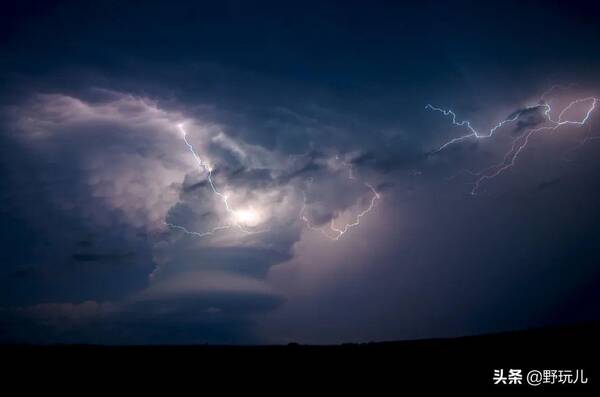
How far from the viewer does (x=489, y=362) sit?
392 inches

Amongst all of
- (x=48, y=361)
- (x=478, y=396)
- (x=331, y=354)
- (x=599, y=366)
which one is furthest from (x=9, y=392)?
(x=599, y=366)

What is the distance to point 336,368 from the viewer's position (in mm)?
10539

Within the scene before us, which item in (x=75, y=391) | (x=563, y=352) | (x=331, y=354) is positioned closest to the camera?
(x=75, y=391)

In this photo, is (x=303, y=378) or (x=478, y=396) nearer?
(x=478, y=396)

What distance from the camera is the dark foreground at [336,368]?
8.59m

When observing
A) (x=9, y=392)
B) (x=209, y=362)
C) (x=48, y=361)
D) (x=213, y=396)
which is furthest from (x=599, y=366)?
(x=48, y=361)

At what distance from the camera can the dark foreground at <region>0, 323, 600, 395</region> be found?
28.2ft

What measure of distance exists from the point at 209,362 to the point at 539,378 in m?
10.6

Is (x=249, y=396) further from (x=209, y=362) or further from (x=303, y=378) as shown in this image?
(x=209, y=362)

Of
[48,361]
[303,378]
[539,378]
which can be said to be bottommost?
[48,361]

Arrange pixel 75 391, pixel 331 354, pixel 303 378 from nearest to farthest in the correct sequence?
pixel 75 391 → pixel 303 378 → pixel 331 354

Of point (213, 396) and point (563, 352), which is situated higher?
point (563, 352)

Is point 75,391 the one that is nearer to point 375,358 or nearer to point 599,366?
point 375,358

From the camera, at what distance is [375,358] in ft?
38.4
